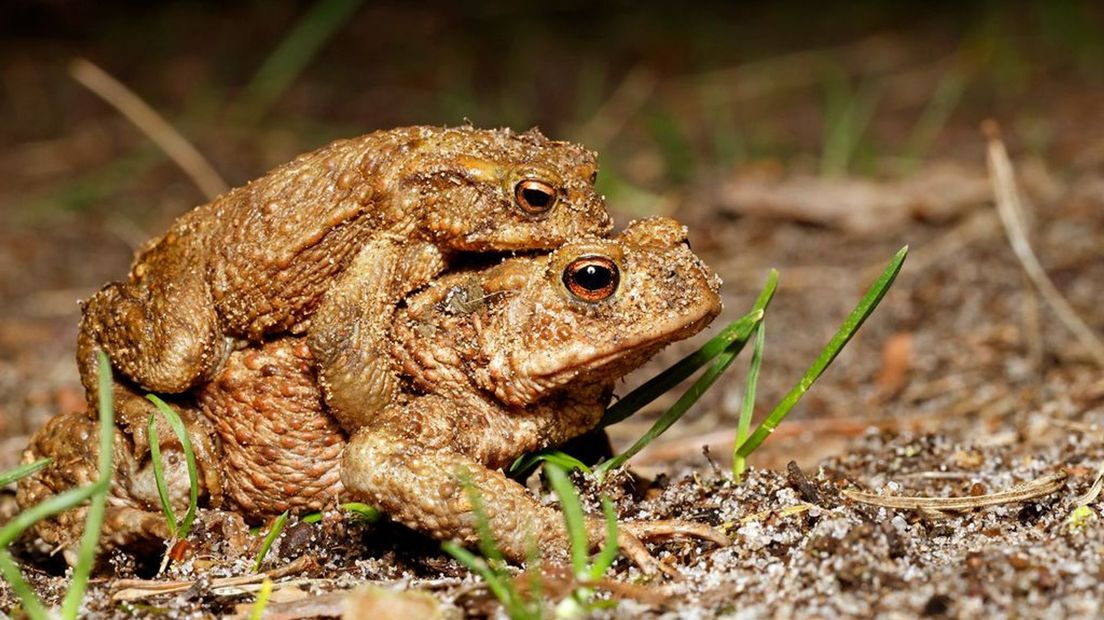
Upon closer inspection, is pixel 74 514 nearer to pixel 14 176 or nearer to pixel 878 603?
pixel 878 603

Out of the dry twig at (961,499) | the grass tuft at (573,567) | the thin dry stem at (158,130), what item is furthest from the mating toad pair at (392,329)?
the thin dry stem at (158,130)

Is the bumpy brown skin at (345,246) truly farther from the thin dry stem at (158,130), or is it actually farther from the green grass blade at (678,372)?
the thin dry stem at (158,130)

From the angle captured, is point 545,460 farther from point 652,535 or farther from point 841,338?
point 841,338

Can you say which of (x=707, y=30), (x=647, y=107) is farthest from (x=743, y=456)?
(x=707, y=30)

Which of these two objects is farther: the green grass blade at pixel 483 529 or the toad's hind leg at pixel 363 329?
the toad's hind leg at pixel 363 329

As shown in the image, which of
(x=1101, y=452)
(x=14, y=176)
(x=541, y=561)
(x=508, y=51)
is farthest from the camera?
(x=508, y=51)

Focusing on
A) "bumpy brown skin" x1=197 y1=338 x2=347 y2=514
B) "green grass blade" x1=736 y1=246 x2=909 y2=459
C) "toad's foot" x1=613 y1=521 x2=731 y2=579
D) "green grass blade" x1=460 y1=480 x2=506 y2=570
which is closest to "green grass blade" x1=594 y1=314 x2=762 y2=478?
"green grass blade" x1=736 y1=246 x2=909 y2=459

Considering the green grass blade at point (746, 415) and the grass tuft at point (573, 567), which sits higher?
the green grass blade at point (746, 415)
